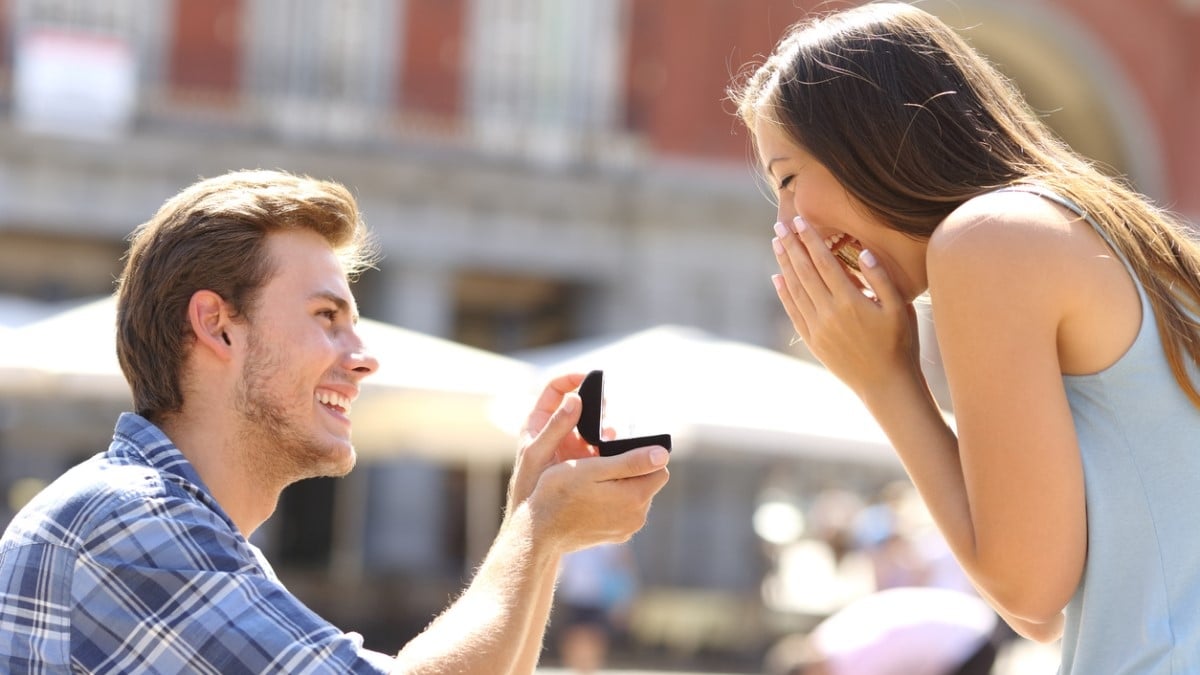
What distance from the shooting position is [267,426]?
2.56 m

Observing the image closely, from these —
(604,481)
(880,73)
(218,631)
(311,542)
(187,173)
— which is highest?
(880,73)

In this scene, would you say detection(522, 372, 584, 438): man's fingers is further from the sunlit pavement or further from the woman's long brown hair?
the sunlit pavement

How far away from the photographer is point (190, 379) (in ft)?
8.39

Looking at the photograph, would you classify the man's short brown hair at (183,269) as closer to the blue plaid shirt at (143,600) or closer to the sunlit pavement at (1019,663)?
the blue plaid shirt at (143,600)

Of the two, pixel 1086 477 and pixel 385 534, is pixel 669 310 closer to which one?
pixel 385 534

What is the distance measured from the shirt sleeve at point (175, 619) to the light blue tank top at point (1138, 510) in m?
0.94

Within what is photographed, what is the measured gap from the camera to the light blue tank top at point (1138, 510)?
6.71 feet

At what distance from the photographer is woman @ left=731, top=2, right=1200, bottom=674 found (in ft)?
6.74

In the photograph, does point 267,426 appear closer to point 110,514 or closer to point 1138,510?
point 110,514

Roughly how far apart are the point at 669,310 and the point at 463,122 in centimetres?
343

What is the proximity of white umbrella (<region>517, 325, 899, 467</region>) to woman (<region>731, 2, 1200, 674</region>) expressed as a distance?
26.6ft

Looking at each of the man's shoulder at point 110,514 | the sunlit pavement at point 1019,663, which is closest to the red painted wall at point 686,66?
the sunlit pavement at point 1019,663

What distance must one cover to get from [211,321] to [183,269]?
93 mm

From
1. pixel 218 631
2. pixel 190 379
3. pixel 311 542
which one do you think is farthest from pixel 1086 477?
pixel 311 542
